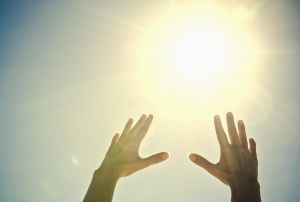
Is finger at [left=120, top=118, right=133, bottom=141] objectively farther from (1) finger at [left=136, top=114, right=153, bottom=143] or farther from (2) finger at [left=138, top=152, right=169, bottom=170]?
(2) finger at [left=138, top=152, right=169, bottom=170]

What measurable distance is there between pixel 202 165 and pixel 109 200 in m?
1.37

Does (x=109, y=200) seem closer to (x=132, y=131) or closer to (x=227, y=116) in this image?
(x=132, y=131)

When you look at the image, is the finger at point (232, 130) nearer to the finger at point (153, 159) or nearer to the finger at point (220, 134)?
the finger at point (220, 134)

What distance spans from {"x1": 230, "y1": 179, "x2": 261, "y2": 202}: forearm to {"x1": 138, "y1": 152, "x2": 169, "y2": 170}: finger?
1021mm

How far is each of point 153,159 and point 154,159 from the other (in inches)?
0.6

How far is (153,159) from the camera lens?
4.05 metres

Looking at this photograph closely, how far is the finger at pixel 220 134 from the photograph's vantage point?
3990 millimetres

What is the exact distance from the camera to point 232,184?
3.24 m

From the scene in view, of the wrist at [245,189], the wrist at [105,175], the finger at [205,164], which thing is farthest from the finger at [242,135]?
the wrist at [105,175]

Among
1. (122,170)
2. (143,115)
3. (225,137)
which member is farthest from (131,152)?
(225,137)

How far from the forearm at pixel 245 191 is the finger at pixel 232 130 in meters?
0.86

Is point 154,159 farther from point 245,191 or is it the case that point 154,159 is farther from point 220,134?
point 245,191

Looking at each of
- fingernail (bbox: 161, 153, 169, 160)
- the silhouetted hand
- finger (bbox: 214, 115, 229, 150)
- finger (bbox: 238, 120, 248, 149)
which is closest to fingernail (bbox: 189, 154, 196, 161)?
the silhouetted hand

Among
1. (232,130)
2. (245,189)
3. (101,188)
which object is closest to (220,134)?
(232,130)
